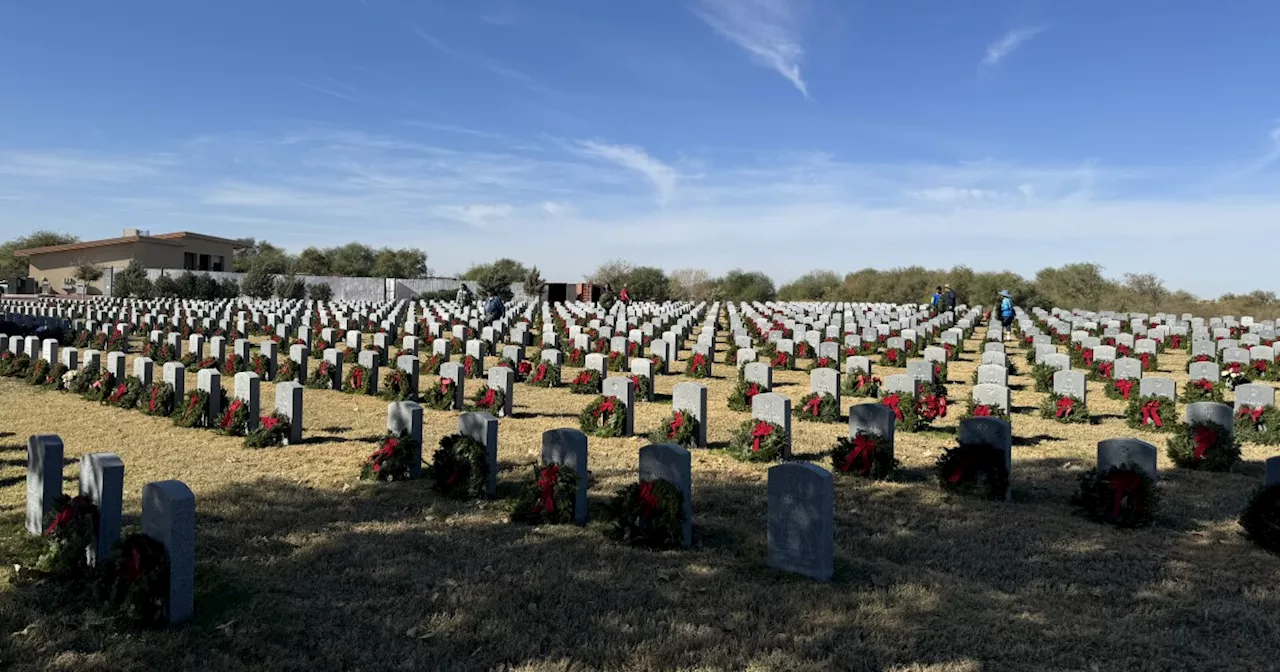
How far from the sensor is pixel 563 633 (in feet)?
14.9

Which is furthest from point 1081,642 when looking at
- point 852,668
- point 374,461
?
point 374,461

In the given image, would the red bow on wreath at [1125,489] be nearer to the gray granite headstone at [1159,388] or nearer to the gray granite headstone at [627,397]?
the gray granite headstone at [627,397]

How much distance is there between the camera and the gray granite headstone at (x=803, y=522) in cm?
546

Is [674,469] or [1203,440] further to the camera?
[1203,440]

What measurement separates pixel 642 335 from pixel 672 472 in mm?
15593

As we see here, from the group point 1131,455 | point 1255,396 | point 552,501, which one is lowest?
point 552,501

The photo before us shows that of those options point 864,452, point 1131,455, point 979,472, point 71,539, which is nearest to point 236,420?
point 71,539

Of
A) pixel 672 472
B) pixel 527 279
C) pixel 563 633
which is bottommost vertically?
pixel 563 633

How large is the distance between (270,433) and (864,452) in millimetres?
7119

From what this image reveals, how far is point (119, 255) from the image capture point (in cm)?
6425

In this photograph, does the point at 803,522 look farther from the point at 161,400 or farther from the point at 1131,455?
the point at 161,400

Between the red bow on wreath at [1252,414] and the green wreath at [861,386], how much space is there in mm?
5443

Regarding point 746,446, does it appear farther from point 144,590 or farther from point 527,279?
point 527,279

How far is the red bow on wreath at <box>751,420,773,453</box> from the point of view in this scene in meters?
9.25
